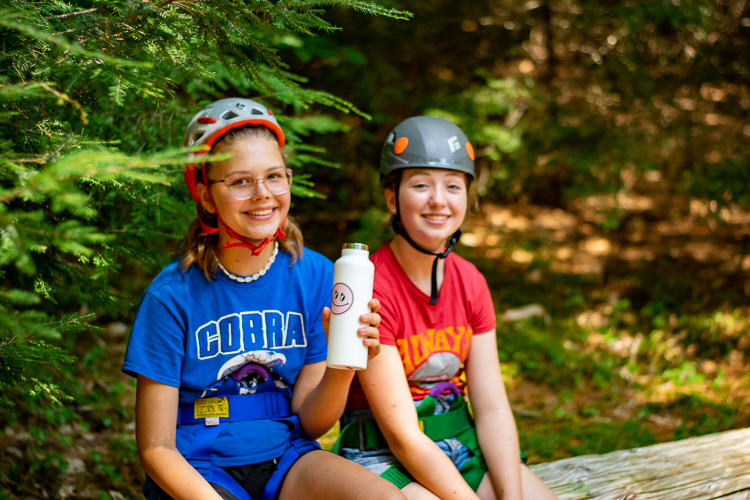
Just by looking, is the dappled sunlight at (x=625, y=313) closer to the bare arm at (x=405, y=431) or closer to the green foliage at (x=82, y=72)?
the bare arm at (x=405, y=431)

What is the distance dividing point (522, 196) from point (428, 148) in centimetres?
590

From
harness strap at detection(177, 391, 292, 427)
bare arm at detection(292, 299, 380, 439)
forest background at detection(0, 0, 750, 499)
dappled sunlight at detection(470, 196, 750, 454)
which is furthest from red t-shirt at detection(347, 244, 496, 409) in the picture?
dappled sunlight at detection(470, 196, 750, 454)

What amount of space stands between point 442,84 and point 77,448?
5.32 metres

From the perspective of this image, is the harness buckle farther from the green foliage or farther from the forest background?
the green foliage

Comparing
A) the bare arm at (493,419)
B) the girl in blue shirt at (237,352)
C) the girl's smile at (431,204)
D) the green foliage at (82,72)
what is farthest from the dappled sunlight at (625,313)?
the green foliage at (82,72)

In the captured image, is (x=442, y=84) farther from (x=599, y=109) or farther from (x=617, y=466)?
(x=617, y=466)

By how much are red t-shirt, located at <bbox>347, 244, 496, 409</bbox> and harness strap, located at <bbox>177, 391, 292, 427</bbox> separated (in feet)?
1.47

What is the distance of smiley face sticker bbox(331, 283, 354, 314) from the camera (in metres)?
2.22

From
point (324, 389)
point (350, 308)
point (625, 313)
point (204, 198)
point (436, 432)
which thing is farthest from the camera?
point (625, 313)

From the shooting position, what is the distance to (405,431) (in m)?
2.60

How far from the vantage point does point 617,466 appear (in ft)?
10.9

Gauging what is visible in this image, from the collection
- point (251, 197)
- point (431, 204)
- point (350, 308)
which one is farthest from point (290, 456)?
point (431, 204)

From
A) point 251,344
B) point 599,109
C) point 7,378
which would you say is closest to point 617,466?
point 251,344

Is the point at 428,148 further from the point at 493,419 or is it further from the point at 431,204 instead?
the point at 493,419
